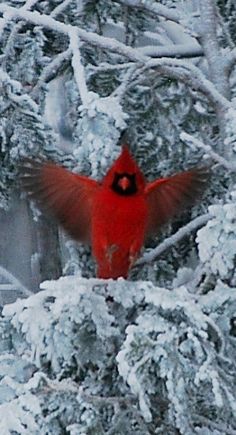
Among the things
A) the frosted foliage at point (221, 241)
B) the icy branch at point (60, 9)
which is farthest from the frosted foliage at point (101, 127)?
the icy branch at point (60, 9)

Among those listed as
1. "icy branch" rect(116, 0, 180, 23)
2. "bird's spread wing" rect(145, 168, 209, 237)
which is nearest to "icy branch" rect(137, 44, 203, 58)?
"icy branch" rect(116, 0, 180, 23)

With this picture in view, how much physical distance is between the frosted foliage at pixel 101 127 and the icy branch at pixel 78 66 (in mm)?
23

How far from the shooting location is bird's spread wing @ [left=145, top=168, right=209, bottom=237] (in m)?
1.77

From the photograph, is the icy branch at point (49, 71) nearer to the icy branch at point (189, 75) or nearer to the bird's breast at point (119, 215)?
the icy branch at point (189, 75)

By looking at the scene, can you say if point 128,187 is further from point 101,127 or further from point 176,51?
point 176,51

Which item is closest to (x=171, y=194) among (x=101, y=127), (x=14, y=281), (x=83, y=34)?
(x=101, y=127)

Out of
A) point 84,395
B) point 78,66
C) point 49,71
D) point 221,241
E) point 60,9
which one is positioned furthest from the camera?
point 60,9

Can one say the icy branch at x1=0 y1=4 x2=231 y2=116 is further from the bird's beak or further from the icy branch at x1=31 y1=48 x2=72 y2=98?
the bird's beak

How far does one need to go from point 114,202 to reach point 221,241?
29 cm

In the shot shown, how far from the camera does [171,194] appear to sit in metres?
1.83

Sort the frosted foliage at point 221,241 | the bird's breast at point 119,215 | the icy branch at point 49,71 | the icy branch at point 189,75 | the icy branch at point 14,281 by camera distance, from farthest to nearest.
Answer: the icy branch at point 14,281, the icy branch at point 49,71, the icy branch at point 189,75, the bird's breast at point 119,215, the frosted foliage at point 221,241

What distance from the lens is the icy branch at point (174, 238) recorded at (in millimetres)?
1813

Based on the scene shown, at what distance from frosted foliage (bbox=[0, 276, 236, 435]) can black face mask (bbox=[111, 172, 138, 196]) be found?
0.51 feet

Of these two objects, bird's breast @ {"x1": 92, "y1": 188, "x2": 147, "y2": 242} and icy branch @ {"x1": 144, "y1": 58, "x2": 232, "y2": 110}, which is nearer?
bird's breast @ {"x1": 92, "y1": 188, "x2": 147, "y2": 242}
